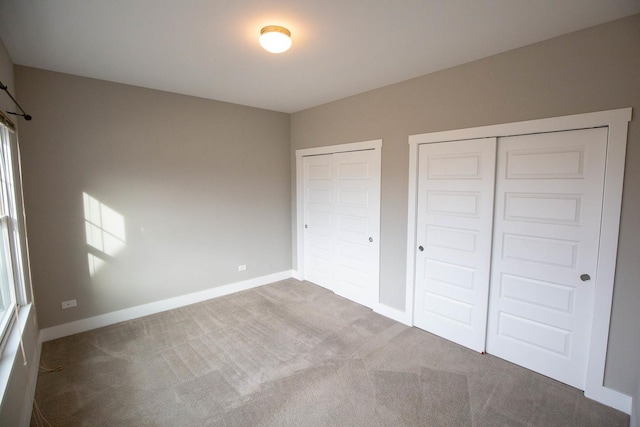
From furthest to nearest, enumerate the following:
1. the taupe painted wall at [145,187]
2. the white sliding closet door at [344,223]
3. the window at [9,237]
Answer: the white sliding closet door at [344,223], the taupe painted wall at [145,187], the window at [9,237]

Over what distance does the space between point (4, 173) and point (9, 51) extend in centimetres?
115

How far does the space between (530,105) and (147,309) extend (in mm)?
4624

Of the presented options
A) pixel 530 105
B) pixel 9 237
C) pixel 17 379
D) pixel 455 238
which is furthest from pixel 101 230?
pixel 530 105

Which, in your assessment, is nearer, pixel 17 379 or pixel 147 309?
pixel 17 379

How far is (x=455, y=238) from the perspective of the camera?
299cm

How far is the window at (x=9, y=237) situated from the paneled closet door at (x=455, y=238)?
355cm

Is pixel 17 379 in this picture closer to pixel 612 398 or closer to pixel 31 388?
pixel 31 388

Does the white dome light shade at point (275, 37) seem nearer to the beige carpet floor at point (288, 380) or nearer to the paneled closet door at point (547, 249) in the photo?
the paneled closet door at point (547, 249)

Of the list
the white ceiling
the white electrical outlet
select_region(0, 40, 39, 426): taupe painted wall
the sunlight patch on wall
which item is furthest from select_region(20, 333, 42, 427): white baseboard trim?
the white ceiling

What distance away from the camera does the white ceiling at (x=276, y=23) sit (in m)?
1.90

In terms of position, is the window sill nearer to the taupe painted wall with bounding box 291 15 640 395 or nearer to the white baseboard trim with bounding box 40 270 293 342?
the white baseboard trim with bounding box 40 270 293 342

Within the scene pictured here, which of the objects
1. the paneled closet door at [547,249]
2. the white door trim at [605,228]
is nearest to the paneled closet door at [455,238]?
the paneled closet door at [547,249]

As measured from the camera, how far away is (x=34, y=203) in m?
2.92

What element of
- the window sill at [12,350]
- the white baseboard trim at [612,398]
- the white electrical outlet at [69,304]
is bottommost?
the white baseboard trim at [612,398]
